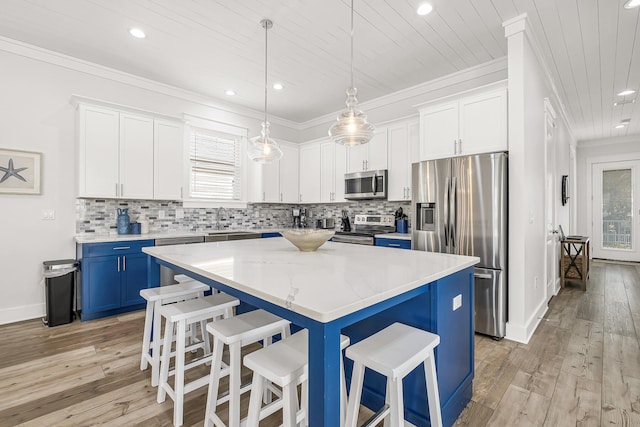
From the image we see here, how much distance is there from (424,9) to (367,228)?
2947mm

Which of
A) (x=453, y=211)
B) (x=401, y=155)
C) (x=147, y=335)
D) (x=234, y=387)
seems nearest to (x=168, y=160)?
(x=147, y=335)

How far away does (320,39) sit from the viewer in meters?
3.03

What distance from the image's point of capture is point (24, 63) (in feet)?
10.5

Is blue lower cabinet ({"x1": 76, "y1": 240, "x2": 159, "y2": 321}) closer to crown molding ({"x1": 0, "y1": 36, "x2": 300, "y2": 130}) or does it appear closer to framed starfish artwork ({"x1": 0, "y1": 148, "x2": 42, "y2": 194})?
framed starfish artwork ({"x1": 0, "y1": 148, "x2": 42, "y2": 194})

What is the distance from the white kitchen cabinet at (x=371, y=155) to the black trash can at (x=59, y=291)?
3706mm

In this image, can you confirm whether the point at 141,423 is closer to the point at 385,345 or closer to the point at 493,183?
the point at 385,345

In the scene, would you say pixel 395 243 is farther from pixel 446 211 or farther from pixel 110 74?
pixel 110 74

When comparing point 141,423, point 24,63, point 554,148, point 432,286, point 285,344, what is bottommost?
point 141,423

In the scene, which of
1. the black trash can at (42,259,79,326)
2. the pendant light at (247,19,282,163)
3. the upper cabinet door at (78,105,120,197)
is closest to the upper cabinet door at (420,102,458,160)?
the pendant light at (247,19,282,163)

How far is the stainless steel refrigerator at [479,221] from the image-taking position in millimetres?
2758

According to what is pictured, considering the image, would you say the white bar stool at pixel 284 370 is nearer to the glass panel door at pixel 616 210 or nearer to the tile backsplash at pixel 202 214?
the tile backsplash at pixel 202 214

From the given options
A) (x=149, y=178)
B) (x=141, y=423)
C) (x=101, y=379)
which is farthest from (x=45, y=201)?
(x=141, y=423)

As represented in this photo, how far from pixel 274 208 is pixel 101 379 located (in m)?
3.72

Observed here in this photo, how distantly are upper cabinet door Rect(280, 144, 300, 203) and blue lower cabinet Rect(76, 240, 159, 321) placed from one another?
2332mm
